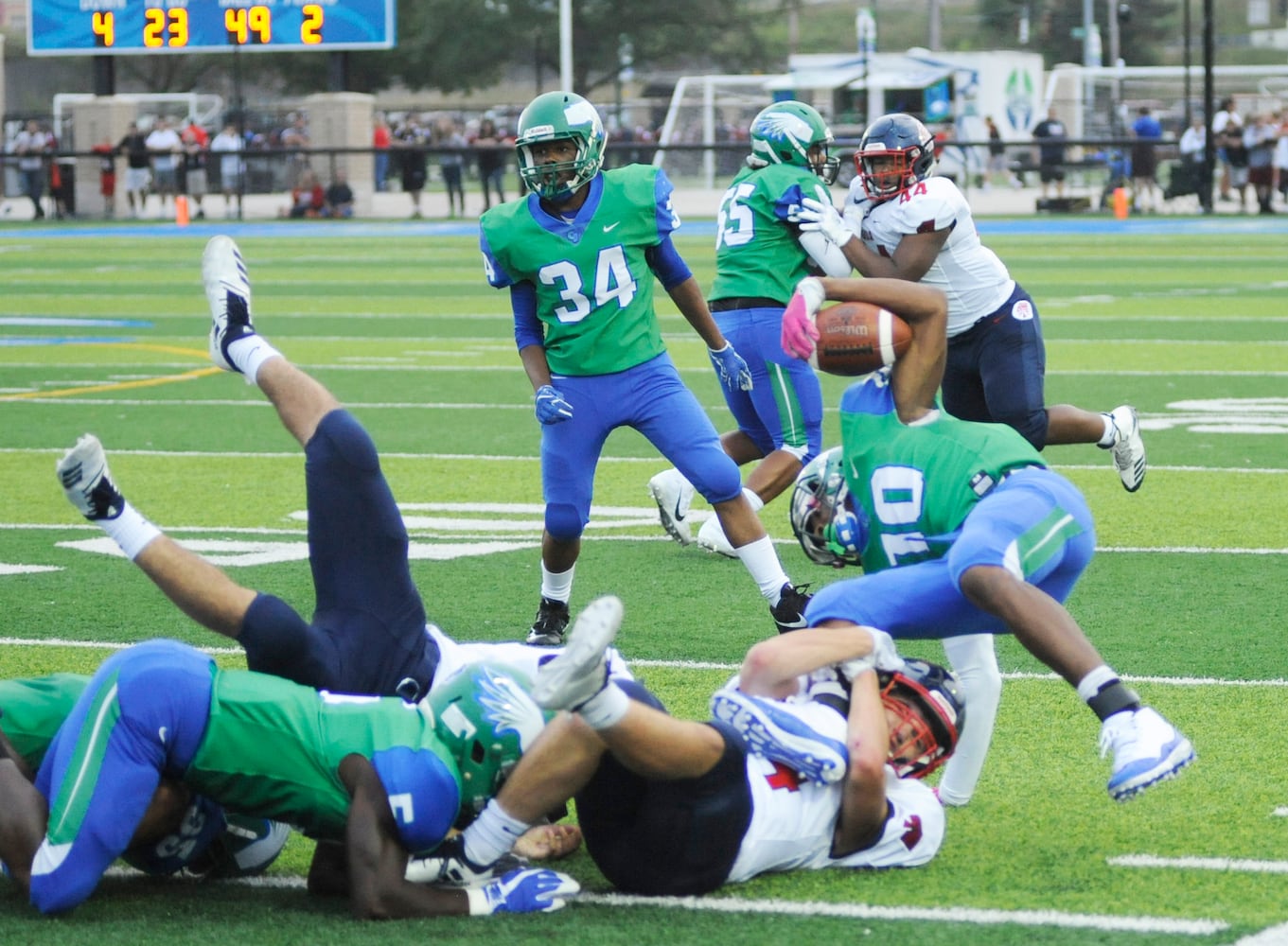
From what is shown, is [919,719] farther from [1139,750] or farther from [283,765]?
[283,765]

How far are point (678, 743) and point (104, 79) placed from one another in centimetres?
3403

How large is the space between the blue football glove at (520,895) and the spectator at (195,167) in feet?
96.9

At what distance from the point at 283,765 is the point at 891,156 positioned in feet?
10.9

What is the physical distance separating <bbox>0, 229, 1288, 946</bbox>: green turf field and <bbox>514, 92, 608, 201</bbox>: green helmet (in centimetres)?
150

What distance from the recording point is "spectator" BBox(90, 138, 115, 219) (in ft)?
110

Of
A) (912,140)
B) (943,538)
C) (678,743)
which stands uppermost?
(912,140)

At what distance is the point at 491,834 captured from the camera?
402 centimetres

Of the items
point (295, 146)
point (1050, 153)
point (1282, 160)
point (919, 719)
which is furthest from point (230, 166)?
point (919, 719)

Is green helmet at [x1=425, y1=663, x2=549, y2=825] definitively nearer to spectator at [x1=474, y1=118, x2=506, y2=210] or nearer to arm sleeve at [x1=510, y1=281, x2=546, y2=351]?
arm sleeve at [x1=510, y1=281, x2=546, y2=351]

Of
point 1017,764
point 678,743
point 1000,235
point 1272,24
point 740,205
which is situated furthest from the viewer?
point 1272,24

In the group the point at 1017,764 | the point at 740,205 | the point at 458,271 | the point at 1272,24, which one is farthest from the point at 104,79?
the point at 1272,24

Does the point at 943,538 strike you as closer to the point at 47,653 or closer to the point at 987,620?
the point at 987,620

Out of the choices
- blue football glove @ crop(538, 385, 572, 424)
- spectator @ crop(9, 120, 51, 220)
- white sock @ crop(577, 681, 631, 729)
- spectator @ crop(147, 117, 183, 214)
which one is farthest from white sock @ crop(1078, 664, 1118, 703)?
spectator @ crop(9, 120, 51, 220)

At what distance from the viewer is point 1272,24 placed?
93.3 meters
